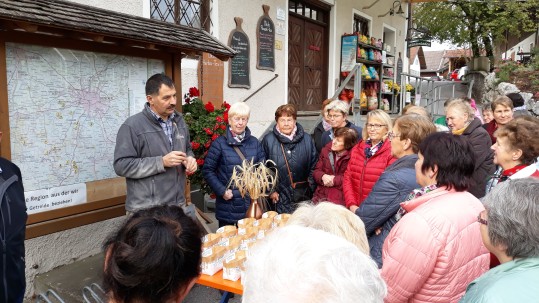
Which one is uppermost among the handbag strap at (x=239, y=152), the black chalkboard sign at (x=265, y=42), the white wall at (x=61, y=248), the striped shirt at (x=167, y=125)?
the black chalkboard sign at (x=265, y=42)

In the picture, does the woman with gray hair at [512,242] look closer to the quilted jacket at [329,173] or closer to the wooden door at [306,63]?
the quilted jacket at [329,173]

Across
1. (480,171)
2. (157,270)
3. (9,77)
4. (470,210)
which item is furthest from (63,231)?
(480,171)

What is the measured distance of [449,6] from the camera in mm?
19281

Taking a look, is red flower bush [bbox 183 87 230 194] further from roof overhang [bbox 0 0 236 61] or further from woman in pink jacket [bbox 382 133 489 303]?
woman in pink jacket [bbox 382 133 489 303]

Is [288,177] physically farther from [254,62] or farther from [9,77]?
[254,62]

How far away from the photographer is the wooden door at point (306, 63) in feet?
28.9

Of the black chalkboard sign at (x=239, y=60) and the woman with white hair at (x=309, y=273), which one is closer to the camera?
the woman with white hair at (x=309, y=273)

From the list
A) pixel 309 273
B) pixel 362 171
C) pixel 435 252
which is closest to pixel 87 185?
pixel 362 171

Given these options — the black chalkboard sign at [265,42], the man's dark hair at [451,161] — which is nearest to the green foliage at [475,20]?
the black chalkboard sign at [265,42]

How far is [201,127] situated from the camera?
14.7 feet

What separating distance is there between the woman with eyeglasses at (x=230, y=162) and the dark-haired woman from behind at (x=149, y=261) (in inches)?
91.6

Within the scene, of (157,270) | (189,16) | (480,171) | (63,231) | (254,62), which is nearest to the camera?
(157,270)

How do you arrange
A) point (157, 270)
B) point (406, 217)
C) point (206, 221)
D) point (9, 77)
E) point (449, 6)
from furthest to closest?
point (449, 6)
point (206, 221)
point (9, 77)
point (406, 217)
point (157, 270)

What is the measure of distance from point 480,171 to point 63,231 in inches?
146
